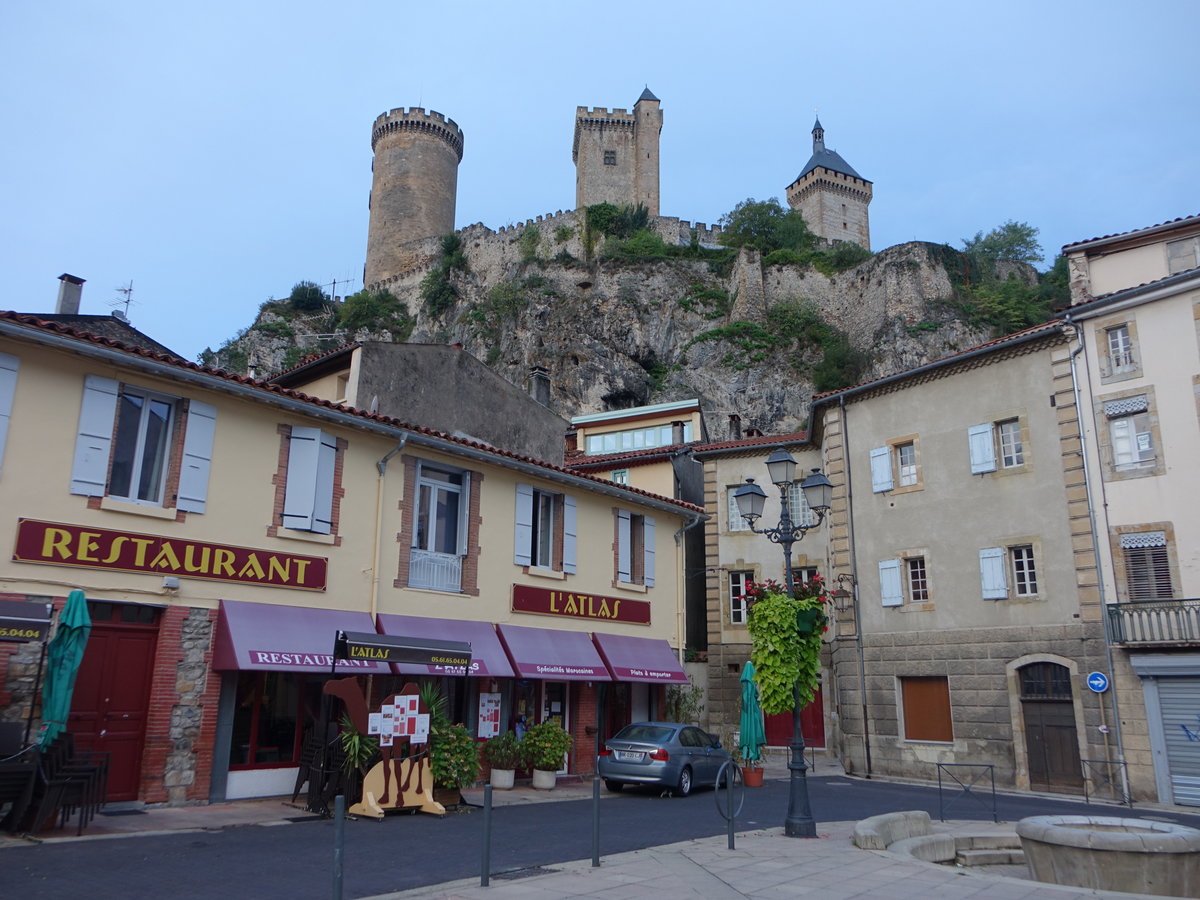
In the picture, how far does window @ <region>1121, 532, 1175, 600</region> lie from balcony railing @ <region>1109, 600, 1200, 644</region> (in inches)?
14.0

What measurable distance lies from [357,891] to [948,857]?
23.1ft

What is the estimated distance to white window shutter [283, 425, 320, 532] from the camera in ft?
46.9

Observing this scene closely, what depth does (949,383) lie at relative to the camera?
22.4 metres

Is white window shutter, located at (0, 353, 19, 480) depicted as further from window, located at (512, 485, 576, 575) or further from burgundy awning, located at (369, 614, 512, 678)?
window, located at (512, 485, 576, 575)

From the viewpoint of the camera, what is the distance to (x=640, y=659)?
19984 mm

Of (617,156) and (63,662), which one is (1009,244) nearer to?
(617,156)

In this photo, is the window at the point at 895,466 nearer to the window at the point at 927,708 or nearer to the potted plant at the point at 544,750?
the window at the point at 927,708

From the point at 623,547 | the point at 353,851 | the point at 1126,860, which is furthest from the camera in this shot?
the point at 623,547

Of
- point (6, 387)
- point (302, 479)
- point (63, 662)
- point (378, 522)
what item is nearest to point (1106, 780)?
point (378, 522)

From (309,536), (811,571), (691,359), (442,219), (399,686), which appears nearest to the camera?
(309,536)

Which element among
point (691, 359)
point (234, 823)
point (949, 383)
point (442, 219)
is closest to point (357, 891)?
point (234, 823)

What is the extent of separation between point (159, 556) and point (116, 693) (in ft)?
6.08

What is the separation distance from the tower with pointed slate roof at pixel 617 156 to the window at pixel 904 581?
5569cm

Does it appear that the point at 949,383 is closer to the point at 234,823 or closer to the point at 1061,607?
the point at 1061,607
